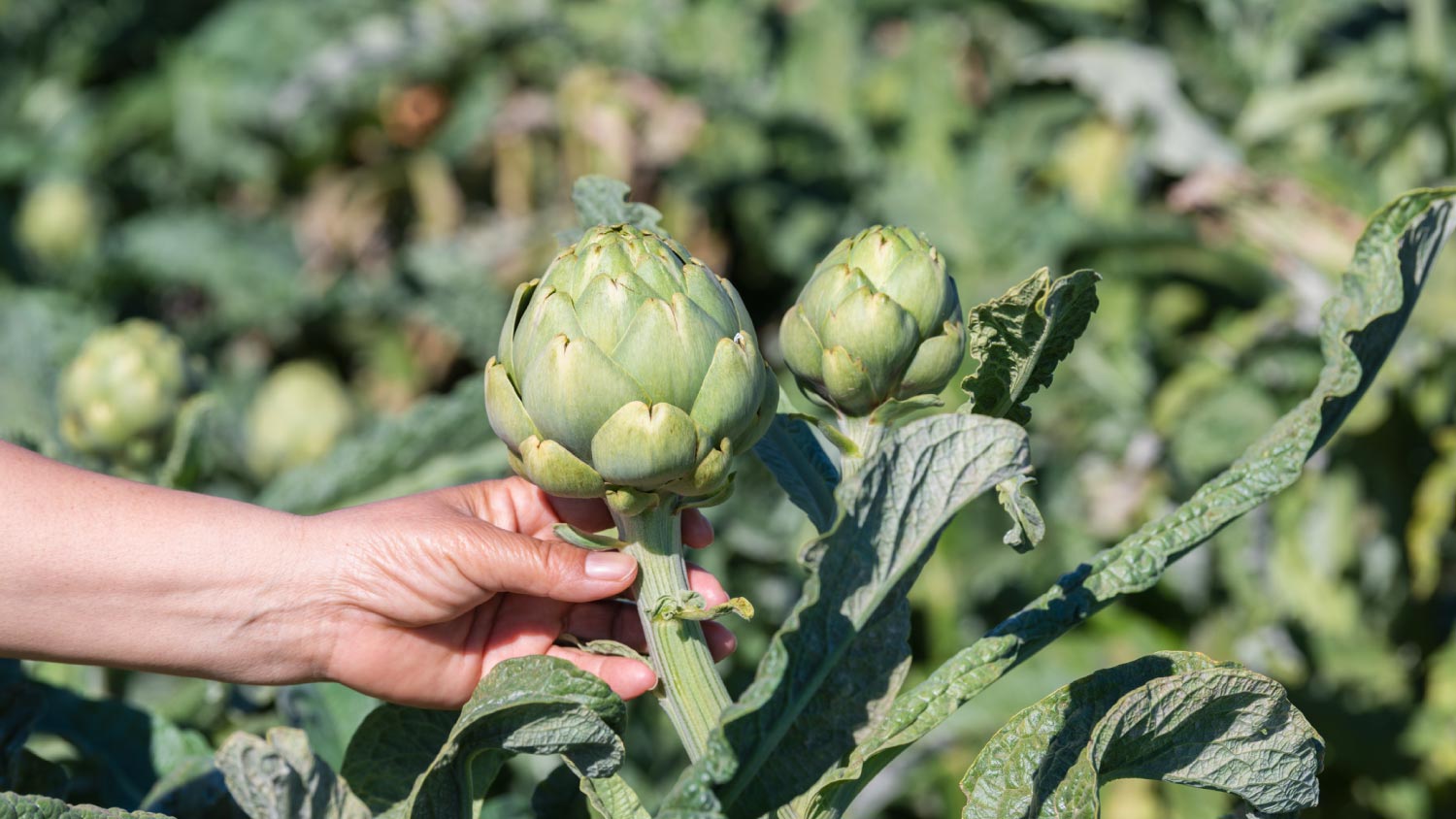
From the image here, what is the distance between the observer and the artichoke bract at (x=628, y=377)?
0.50 m

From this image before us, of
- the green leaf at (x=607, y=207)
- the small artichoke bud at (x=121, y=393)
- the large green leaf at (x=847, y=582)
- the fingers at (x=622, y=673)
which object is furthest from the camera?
the small artichoke bud at (x=121, y=393)

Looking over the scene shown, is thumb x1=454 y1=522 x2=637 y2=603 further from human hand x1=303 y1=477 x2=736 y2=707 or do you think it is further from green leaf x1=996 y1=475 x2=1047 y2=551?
green leaf x1=996 y1=475 x2=1047 y2=551

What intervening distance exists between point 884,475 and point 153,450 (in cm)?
100

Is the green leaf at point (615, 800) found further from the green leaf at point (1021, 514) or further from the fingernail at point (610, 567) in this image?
the green leaf at point (1021, 514)

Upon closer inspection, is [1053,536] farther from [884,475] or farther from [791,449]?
[884,475]

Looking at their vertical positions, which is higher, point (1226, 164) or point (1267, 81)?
point (1267, 81)

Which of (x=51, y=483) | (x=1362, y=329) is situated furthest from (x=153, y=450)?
(x=1362, y=329)

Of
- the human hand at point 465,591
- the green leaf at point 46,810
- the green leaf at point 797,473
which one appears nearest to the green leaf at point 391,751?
the human hand at point 465,591

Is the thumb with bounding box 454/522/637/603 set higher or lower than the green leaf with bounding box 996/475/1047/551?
higher

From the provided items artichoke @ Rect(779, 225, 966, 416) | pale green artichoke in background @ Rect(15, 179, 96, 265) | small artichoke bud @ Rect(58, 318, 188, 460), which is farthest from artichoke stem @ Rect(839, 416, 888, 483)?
pale green artichoke in background @ Rect(15, 179, 96, 265)

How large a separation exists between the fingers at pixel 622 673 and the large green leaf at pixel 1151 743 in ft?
0.50

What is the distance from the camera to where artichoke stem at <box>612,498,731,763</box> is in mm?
553

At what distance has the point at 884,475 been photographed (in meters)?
0.51

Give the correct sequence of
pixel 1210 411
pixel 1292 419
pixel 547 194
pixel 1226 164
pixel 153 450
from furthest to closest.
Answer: pixel 547 194
pixel 1226 164
pixel 1210 411
pixel 153 450
pixel 1292 419
